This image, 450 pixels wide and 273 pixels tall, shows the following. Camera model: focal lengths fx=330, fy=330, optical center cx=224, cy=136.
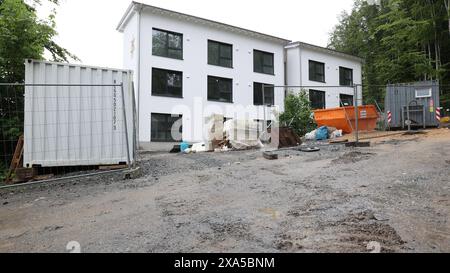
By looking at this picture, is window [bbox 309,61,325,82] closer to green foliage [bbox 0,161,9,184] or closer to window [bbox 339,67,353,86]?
window [bbox 339,67,353,86]

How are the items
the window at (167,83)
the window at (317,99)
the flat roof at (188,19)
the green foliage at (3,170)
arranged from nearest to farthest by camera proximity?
the green foliage at (3,170) < the flat roof at (188,19) < the window at (167,83) < the window at (317,99)

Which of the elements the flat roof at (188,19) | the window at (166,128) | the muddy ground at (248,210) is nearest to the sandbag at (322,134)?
the muddy ground at (248,210)

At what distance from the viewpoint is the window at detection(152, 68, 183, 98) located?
19.1 metres

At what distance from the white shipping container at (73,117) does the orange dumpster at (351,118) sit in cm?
1110

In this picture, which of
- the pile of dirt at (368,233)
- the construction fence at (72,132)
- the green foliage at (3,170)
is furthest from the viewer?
Answer: the green foliage at (3,170)

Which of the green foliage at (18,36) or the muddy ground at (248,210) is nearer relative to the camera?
the muddy ground at (248,210)

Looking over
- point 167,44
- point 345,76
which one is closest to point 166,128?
point 167,44

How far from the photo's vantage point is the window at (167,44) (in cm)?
1931

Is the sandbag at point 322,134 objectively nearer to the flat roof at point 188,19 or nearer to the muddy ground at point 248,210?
the muddy ground at point 248,210

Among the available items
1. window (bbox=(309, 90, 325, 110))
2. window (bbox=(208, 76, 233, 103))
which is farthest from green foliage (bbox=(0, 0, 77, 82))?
window (bbox=(309, 90, 325, 110))

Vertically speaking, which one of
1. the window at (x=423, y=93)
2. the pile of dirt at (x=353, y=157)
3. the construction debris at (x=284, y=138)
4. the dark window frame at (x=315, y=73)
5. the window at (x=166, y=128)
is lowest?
the pile of dirt at (x=353, y=157)

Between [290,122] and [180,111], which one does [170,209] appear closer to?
[290,122]

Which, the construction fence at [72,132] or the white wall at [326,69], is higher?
the white wall at [326,69]
